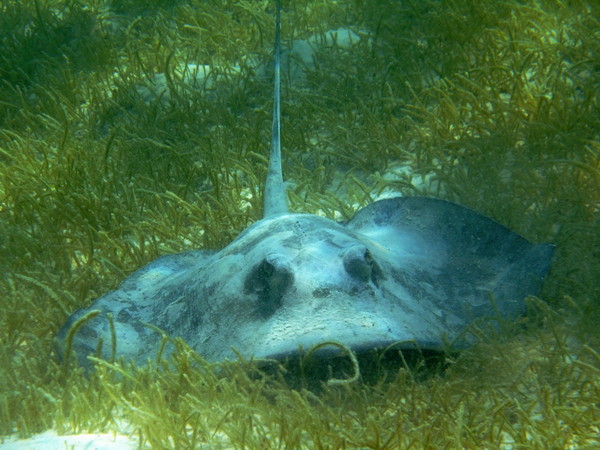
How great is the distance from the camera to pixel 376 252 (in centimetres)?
271

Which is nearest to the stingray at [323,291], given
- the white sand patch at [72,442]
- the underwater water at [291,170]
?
the underwater water at [291,170]

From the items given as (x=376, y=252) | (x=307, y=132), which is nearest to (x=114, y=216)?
(x=307, y=132)

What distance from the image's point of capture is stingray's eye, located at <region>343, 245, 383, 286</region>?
2.29m

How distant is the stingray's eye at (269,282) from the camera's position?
2.24m

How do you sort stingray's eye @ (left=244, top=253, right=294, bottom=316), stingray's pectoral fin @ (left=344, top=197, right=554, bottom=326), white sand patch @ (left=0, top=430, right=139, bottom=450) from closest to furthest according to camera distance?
white sand patch @ (left=0, top=430, right=139, bottom=450) → stingray's eye @ (left=244, top=253, right=294, bottom=316) → stingray's pectoral fin @ (left=344, top=197, right=554, bottom=326)

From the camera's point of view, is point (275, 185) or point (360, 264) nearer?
point (360, 264)

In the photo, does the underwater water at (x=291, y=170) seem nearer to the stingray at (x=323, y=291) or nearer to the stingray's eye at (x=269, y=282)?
the stingray at (x=323, y=291)

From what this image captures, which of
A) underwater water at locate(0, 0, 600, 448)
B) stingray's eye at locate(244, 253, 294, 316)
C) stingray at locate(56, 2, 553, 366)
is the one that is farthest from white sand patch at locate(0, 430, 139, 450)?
stingray's eye at locate(244, 253, 294, 316)

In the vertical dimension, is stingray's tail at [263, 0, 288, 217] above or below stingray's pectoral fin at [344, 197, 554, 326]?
above

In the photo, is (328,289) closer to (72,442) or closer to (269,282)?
(269,282)

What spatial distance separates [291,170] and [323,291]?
8.66 ft

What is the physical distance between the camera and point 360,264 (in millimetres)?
2297

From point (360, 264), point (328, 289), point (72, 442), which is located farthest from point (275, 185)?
point (72, 442)

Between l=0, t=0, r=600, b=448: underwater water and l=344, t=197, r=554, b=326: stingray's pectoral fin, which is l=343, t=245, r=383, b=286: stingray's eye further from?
l=0, t=0, r=600, b=448: underwater water
